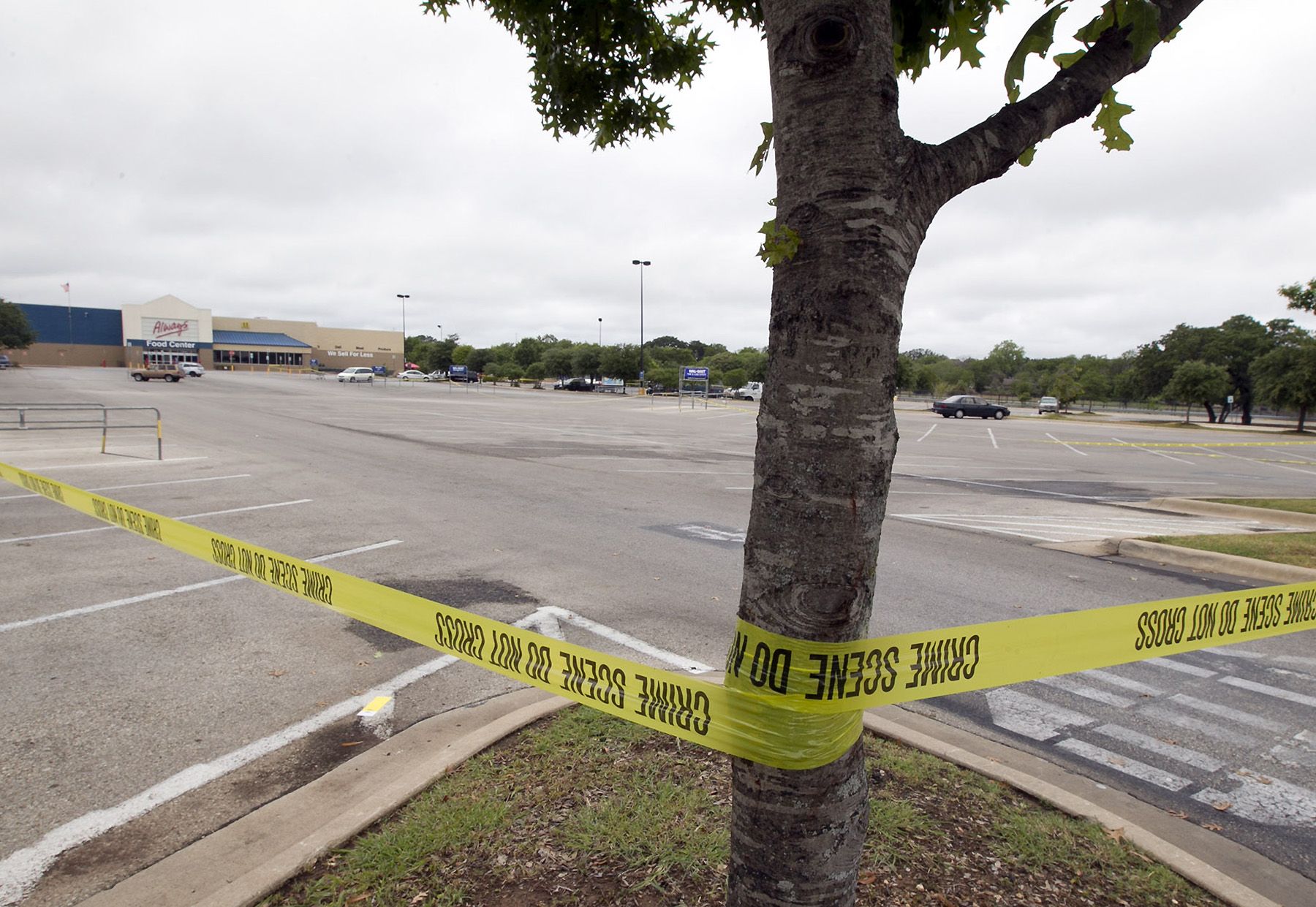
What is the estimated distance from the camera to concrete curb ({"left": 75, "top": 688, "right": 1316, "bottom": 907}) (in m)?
2.63

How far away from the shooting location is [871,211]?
1832 millimetres

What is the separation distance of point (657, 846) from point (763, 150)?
2.47 metres

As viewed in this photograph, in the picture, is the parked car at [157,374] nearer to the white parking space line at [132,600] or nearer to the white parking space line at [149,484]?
the white parking space line at [149,484]

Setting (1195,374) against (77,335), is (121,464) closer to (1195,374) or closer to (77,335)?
(1195,374)

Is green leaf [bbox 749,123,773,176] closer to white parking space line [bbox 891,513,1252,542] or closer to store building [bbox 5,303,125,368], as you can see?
white parking space line [bbox 891,513,1252,542]

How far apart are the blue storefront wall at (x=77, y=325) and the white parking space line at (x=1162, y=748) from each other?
123m

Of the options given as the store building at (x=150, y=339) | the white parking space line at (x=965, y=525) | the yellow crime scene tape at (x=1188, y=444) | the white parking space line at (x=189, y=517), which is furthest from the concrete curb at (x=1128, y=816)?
the store building at (x=150, y=339)

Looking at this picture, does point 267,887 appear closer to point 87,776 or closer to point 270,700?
point 87,776

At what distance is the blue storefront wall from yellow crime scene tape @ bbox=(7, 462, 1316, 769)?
4784 inches

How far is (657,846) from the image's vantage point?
2695mm

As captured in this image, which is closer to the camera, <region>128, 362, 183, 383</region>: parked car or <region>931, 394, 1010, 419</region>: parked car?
<region>931, 394, 1010, 419</region>: parked car

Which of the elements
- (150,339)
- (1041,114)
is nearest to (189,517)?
(1041,114)

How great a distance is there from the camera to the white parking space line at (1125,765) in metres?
3.65

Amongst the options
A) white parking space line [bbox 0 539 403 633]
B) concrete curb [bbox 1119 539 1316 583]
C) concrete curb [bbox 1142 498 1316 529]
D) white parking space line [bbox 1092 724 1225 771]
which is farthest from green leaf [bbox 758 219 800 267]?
concrete curb [bbox 1142 498 1316 529]
